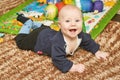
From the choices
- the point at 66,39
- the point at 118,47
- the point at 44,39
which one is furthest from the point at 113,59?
the point at 44,39

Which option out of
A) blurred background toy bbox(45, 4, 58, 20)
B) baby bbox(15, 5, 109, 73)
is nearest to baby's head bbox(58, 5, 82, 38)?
baby bbox(15, 5, 109, 73)

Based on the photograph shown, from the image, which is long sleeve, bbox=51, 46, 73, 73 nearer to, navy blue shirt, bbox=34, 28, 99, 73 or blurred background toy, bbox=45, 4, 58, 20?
navy blue shirt, bbox=34, 28, 99, 73

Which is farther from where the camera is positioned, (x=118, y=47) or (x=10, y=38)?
(x=10, y=38)

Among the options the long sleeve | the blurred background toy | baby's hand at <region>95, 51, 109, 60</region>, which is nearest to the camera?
the long sleeve

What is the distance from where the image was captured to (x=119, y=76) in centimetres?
138

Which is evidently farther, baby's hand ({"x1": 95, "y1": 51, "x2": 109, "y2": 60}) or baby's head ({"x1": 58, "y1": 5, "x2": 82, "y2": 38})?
baby's hand ({"x1": 95, "y1": 51, "x2": 109, "y2": 60})

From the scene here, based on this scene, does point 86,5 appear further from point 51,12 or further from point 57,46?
point 57,46

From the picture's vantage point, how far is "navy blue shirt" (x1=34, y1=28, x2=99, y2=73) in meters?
1.42

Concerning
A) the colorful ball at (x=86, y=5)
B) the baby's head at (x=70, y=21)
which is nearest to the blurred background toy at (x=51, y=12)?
the colorful ball at (x=86, y=5)

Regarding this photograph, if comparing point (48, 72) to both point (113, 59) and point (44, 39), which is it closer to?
point (44, 39)

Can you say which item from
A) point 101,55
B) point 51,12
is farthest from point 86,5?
point 101,55

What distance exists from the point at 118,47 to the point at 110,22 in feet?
1.10

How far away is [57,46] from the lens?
1.44 metres

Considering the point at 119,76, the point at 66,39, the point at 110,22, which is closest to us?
the point at 119,76
